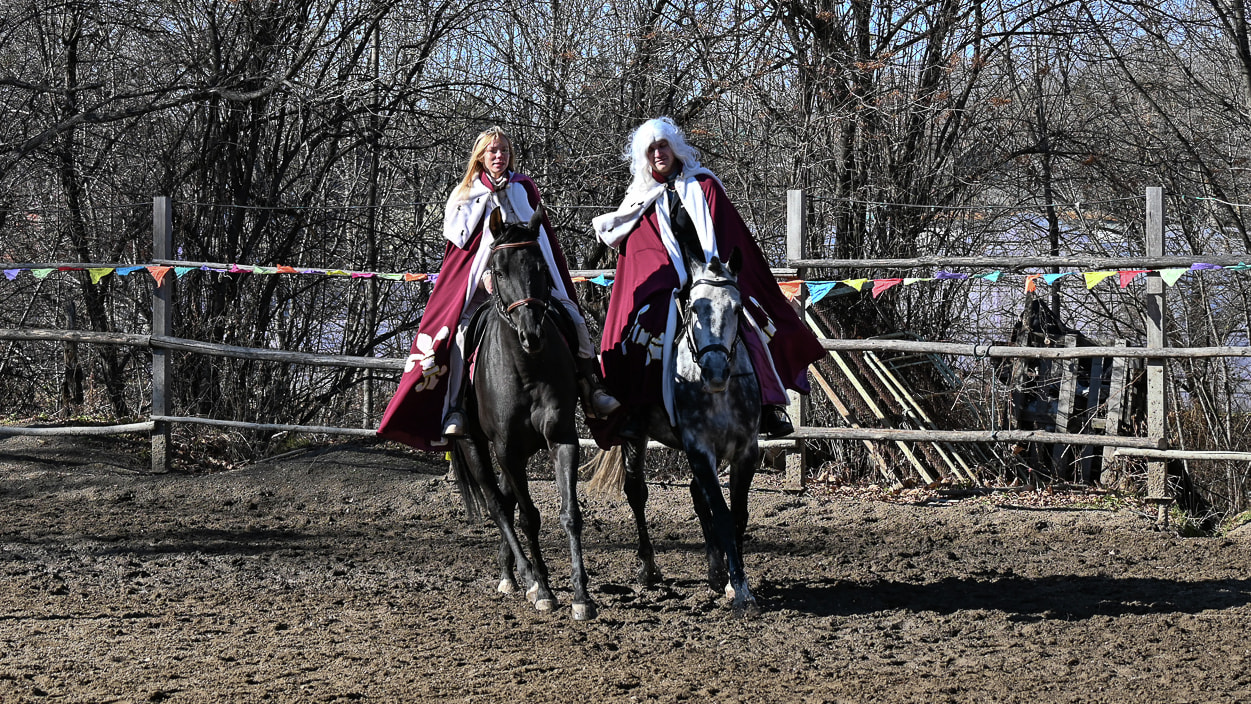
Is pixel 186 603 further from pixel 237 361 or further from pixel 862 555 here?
pixel 237 361

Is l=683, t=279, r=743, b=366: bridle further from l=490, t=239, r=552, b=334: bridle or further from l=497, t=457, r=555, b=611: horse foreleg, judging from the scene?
l=497, t=457, r=555, b=611: horse foreleg

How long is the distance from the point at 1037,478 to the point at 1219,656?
14.4 ft

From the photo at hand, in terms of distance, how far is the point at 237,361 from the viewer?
10695 mm

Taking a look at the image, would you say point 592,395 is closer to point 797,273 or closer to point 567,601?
point 567,601

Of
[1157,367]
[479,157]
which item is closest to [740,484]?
[479,157]

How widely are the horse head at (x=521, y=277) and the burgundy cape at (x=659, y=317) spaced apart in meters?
0.64

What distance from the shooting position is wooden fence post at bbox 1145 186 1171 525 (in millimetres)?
7598

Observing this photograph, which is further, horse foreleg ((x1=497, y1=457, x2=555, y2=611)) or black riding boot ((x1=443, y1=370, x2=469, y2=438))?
black riding boot ((x1=443, y1=370, x2=469, y2=438))

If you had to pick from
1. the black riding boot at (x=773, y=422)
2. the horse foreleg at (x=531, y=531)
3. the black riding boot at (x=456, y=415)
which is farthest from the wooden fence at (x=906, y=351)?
the horse foreleg at (x=531, y=531)

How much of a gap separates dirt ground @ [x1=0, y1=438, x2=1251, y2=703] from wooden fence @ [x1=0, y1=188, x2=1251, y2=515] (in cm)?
40

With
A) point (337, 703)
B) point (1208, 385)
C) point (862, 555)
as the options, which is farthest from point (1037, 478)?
point (337, 703)

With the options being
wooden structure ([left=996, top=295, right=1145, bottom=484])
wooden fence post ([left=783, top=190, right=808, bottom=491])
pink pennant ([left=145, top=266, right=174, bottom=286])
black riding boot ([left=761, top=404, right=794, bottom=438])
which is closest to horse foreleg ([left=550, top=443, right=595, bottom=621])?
black riding boot ([left=761, top=404, right=794, bottom=438])

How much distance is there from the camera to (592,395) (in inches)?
230

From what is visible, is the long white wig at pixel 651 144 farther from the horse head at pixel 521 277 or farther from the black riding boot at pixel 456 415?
the black riding boot at pixel 456 415
